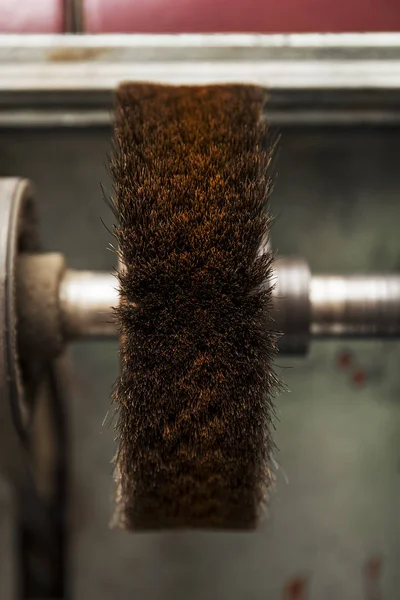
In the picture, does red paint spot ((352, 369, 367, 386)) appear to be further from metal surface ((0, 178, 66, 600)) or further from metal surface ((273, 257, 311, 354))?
metal surface ((0, 178, 66, 600))

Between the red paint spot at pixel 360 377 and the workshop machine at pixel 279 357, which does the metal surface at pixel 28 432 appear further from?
the red paint spot at pixel 360 377

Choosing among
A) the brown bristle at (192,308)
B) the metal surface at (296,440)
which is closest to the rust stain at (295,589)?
the metal surface at (296,440)

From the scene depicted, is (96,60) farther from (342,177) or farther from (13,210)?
(342,177)

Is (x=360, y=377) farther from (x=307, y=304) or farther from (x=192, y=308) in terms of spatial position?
(x=192, y=308)

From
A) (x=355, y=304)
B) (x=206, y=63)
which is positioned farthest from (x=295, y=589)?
(x=206, y=63)

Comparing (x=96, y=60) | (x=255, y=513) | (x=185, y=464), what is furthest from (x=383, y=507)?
(x=96, y=60)

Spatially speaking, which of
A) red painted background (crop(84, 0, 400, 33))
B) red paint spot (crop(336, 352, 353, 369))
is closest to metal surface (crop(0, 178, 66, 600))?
red painted background (crop(84, 0, 400, 33))
